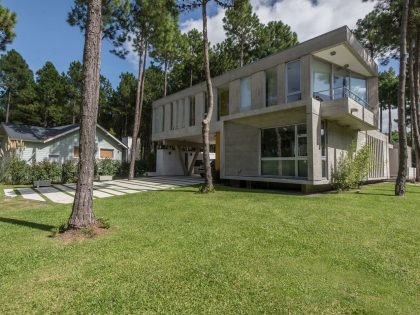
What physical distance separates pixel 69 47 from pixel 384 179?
22.3 meters

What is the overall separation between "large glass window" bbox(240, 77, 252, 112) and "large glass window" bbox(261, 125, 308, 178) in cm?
248

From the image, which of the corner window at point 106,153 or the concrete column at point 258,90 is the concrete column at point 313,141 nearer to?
the concrete column at point 258,90

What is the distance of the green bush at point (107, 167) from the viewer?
19750mm

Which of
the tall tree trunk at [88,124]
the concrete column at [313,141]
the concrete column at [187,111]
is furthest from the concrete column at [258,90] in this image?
the tall tree trunk at [88,124]

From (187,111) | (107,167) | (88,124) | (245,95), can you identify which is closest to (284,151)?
(245,95)

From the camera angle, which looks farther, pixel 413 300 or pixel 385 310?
pixel 413 300

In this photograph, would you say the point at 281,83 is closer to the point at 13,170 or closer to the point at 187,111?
the point at 187,111

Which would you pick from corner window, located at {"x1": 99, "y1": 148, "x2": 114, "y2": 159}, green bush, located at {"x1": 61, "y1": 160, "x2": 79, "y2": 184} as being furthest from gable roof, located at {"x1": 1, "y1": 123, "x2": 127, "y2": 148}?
green bush, located at {"x1": 61, "y1": 160, "x2": 79, "y2": 184}

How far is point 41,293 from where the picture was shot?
2885 millimetres

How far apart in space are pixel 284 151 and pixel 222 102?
7.42 meters

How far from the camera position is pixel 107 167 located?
2016 centimetres

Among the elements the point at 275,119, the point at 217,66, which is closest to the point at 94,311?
the point at 275,119

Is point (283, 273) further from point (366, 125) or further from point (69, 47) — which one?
point (69, 47)

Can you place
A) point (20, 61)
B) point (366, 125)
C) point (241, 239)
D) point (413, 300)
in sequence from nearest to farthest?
point (413, 300)
point (241, 239)
point (366, 125)
point (20, 61)
